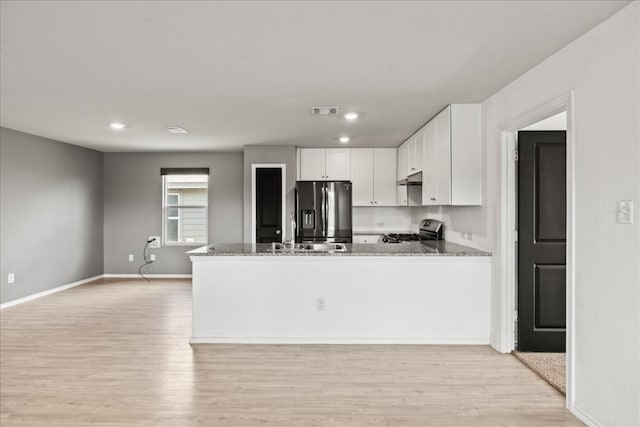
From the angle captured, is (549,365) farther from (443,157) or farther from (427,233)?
(427,233)

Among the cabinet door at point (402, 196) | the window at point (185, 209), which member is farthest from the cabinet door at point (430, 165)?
the window at point (185, 209)

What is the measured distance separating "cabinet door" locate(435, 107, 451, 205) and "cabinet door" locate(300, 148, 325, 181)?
8.31ft

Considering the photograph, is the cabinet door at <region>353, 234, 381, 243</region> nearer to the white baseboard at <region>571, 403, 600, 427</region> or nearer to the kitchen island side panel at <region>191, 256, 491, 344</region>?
the kitchen island side panel at <region>191, 256, 491, 344</region>

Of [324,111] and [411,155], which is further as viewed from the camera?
[411,155]

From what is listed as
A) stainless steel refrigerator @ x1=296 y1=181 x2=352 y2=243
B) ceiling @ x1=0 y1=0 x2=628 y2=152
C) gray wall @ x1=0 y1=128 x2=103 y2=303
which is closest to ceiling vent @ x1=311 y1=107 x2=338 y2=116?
ceiling @ x1=0 y1=0 x2=628 y2=152

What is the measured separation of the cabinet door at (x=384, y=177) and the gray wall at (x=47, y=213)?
15.4 feet

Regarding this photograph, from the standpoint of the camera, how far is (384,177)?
650cm

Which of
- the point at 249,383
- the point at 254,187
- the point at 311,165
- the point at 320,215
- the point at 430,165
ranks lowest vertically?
the point at 249,383

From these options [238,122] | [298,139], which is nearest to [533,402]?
[238,122]

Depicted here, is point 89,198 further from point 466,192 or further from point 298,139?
point 466,192

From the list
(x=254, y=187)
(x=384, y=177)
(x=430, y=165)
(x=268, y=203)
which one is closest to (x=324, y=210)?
(x=268, y=203)

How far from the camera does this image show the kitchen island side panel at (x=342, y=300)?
142 inches

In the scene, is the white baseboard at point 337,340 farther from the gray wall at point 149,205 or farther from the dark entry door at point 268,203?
the gray wall at point 149,205

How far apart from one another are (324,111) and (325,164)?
→ 2.45 meters
